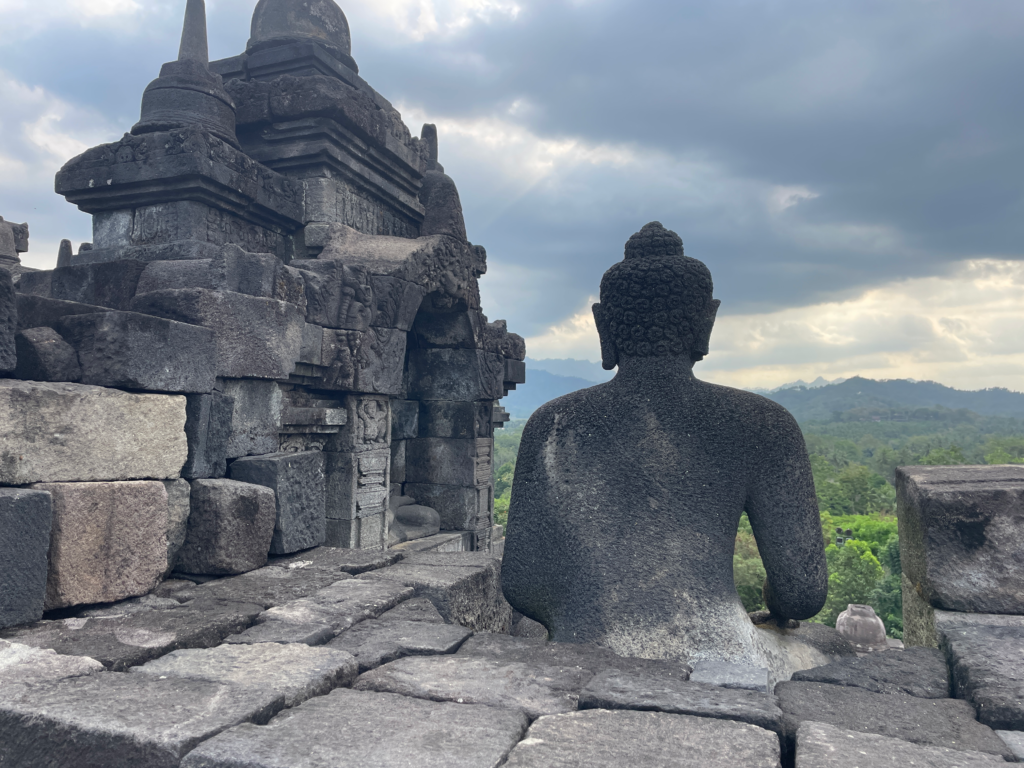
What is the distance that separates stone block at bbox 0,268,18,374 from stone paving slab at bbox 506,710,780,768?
7.57 feet

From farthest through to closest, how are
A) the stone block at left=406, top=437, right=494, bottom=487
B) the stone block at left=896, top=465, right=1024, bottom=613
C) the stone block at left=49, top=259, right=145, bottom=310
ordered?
the stone block at left=406, top=437, right=494, bottom=487
the stone block at left=49, top=259, right=145, bottom=310
the stone block at left=896, top=465, right=1024, bottom=613

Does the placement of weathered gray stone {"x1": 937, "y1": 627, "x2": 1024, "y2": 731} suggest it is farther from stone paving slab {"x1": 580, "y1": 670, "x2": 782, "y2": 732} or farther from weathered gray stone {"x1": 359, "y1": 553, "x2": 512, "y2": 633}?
weathered gray stone {"x1": 359, "y1": 553, "x2": 512, "y2": 633}

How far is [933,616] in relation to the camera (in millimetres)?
2504

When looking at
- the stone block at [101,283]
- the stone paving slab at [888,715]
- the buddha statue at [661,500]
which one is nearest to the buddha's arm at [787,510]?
the buddha statue at [661,500]

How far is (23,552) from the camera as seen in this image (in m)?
2.41

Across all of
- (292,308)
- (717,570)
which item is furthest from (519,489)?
(292,308)

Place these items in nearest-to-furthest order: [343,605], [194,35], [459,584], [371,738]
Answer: [371,738]
[343,605]
[459,584]
[194,35]

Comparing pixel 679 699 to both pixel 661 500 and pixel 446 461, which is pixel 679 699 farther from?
pixel 446 461

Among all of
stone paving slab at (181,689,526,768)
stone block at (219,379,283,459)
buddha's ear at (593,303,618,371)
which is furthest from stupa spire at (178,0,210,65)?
stone paving slab at (181,689,526,768)

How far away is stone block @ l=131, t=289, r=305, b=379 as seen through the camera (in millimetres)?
3518

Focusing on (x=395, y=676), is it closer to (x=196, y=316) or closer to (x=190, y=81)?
(x=196, y=316)

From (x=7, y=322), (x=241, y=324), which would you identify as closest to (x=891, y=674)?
(x=7, y=322)

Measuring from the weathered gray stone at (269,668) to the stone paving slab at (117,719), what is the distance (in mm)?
95

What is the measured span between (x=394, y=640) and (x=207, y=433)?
1690 mm
